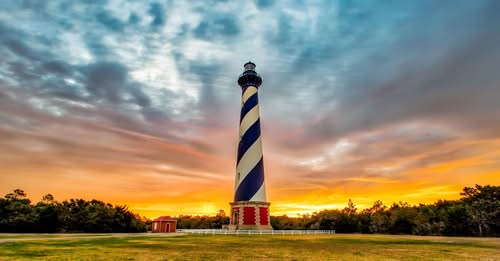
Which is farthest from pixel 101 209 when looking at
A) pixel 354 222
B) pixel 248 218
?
pixel 354 222

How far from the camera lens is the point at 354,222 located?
46.3 metres

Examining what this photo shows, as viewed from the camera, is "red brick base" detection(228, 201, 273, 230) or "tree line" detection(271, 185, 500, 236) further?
"tree line" detection(271, 185, 500, 236)

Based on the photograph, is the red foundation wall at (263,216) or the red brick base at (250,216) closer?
the red brick base at (250,216)

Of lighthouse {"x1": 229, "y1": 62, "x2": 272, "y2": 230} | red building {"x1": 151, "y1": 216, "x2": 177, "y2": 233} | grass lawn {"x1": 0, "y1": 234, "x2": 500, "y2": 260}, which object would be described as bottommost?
red building {"x1": 151, "y1": 216, "x2": 177, "y2": 233}

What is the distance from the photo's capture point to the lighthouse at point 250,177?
1189 inches

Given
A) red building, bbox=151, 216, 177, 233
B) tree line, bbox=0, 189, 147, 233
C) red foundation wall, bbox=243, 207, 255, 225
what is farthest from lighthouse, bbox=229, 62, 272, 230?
tree line, bbox=0, 189, 147, 233

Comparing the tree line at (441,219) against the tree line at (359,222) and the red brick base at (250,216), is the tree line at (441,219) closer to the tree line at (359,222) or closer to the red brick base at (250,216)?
the tree line at (359,222)

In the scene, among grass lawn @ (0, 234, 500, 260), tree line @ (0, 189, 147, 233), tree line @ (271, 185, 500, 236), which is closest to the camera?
grass lawn @ (0, 234, 500, 260)

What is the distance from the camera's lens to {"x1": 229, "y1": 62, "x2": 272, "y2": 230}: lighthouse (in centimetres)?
3020

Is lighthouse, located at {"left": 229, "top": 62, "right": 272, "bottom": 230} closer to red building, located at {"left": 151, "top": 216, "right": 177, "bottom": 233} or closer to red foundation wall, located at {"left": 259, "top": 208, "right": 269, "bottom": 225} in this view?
red foundation wall, located at {"left": 259, "top": 208, "right": 269, "bottom": 225}

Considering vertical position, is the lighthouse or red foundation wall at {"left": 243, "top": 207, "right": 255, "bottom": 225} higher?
the lighthouse

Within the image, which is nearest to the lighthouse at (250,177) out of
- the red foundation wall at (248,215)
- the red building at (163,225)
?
the red foundation wall at (248,215)

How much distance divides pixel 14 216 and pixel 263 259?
32964 millimetres


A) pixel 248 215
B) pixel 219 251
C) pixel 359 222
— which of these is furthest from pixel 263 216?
pixel 359 222
